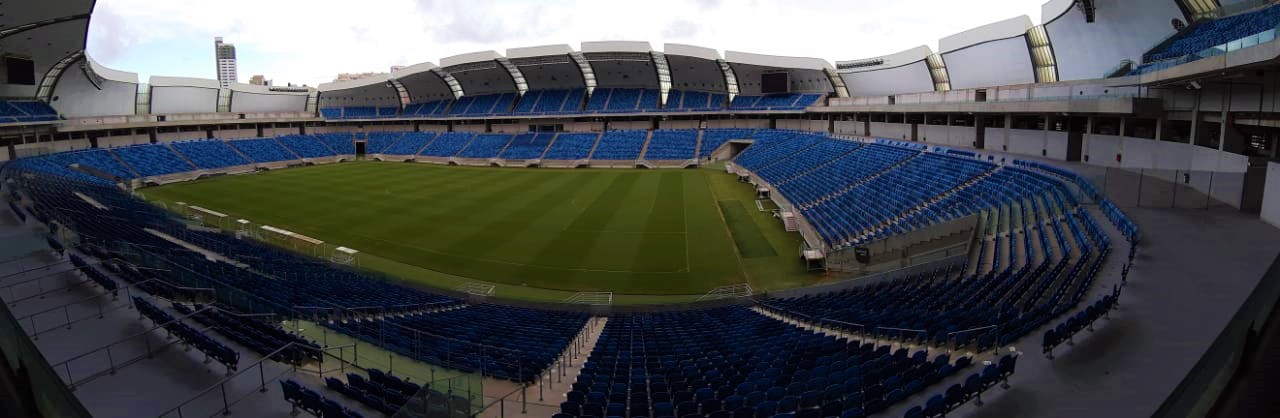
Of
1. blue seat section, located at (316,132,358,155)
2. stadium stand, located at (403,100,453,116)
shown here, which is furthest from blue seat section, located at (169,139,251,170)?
stadium stand, located at (403,100,453,116)

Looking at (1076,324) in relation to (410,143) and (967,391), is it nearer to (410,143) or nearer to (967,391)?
(967,391)

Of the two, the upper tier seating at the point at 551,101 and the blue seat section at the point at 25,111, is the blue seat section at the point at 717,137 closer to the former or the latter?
the upper tier seating at the point at 551,101

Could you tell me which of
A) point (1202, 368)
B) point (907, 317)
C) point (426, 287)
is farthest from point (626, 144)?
point (1202, 368)

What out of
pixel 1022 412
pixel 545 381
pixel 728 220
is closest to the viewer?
pixel 1022 412

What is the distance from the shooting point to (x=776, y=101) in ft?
188

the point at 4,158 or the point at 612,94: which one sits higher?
the point at 612,94

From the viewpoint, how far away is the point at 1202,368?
3.05 metres

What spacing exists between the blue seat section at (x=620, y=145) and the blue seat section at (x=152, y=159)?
34407 mm

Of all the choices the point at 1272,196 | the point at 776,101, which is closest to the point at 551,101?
the point at 776,101

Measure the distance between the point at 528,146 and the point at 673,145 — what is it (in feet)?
49.3

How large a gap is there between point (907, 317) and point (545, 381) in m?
6.75

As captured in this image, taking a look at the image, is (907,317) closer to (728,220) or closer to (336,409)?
(336,409)

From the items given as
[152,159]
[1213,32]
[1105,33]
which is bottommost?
[152,159]

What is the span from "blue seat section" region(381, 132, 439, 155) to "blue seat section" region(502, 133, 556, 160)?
35.4 ft
